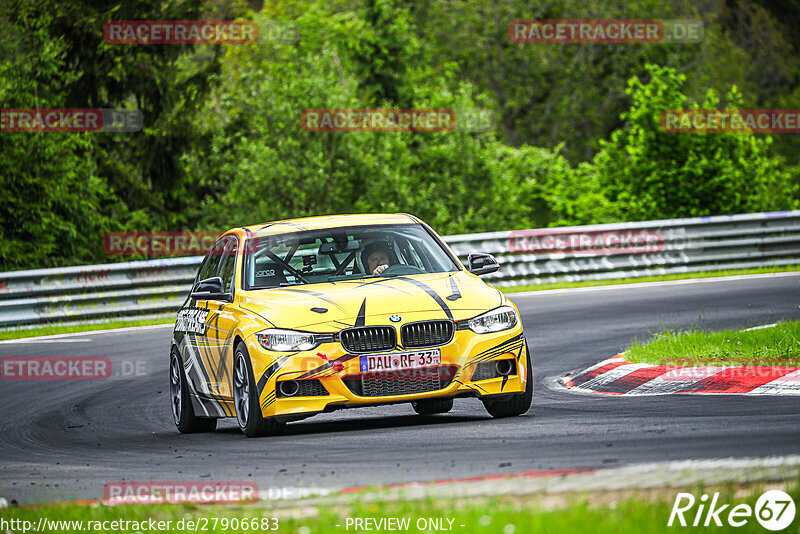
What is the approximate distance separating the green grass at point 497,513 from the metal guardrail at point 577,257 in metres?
13.9

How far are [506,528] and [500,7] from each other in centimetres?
4808

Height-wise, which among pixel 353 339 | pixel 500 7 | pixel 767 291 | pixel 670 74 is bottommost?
pixel 767 291

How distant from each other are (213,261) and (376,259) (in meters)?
1.78

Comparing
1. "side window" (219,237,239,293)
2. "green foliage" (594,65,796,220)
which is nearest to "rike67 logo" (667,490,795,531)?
"side window" (219,237,239,293)

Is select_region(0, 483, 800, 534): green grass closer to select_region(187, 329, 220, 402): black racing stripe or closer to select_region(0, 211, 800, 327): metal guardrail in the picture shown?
select_region(187, 329, 220, 402): black racing stripe

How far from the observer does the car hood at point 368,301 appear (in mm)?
8969

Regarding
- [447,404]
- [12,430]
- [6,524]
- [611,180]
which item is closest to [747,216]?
[611,180]

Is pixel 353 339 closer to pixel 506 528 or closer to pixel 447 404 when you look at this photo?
pixel 447 404

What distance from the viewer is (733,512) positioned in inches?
201

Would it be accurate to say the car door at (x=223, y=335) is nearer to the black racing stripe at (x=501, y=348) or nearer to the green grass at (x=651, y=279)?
the black racing stripe at (x=501, y=348)

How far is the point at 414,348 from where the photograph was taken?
29.3 feet

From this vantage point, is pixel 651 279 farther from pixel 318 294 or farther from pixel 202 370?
pixel 318 294

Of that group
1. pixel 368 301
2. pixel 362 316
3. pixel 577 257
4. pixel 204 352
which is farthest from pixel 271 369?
pixel 577 257

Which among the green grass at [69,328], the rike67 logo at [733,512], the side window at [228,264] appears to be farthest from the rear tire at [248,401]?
the green grass at [69,328]
